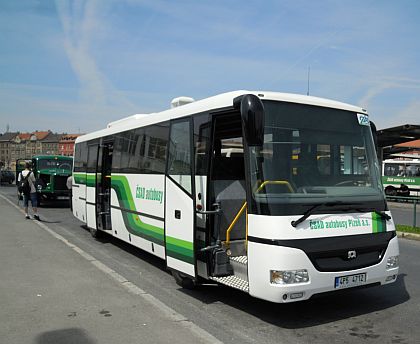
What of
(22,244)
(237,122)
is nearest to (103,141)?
(22,244)

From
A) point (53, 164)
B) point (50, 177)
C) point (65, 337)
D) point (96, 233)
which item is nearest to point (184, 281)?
point (65, 337)

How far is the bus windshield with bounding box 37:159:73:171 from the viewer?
2195 centimetres

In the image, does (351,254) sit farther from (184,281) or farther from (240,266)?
(184,281)

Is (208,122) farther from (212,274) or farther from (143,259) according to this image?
(143,259)

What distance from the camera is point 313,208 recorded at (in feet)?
16.6

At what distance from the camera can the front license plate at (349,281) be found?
506cm

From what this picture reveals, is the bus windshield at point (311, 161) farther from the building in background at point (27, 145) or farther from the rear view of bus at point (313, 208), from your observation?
the building in background at point (27, 145)

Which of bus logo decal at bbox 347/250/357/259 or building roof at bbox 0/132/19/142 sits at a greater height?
building roof at bbox 0/132/19/142

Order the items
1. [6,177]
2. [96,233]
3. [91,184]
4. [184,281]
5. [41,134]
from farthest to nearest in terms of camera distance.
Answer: [41,134]
[6,177]
[96,233]
[91,184]
[184,281]

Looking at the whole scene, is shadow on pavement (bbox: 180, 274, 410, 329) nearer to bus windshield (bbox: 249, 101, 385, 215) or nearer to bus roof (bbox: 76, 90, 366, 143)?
bus windshield (bbox: 249, 101, 385, 215)

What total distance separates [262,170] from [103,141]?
269 inches

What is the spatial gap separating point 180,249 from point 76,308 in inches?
65.0

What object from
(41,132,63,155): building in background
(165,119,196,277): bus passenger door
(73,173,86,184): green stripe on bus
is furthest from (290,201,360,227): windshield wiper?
(41,132,63,155): building in background

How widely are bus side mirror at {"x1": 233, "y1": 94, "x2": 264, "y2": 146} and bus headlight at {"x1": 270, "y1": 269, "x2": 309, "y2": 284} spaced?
1438mm
